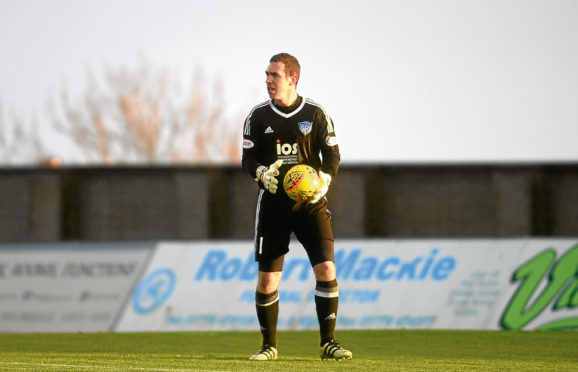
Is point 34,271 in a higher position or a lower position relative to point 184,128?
higher

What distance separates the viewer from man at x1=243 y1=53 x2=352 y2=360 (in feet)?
24.6

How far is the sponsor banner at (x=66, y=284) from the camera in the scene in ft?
44.5

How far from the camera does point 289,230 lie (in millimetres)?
7637

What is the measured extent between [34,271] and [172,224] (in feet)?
14.4

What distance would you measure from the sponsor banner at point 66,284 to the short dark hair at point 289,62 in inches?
264

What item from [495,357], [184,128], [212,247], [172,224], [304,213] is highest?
[304,213]

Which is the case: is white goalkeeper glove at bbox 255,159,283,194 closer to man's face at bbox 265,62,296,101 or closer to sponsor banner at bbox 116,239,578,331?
man's face at bbox 265,62,296,101

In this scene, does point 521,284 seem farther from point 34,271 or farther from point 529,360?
point 34,271

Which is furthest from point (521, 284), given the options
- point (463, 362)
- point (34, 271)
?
point (34, 271)

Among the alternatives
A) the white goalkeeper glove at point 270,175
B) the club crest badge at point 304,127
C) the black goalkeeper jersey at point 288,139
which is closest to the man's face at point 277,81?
the black goalkeeper jersey at point 288,139

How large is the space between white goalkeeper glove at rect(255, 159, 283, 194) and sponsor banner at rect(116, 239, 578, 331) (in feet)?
19.5

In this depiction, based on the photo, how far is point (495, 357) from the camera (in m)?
8.31

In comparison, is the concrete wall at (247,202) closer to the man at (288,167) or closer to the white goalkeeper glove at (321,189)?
the man at (288,167)

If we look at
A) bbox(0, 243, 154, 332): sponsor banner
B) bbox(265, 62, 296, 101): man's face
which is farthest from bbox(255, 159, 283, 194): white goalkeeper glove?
bbox(0, 243, 154, 332): sponsor banner
